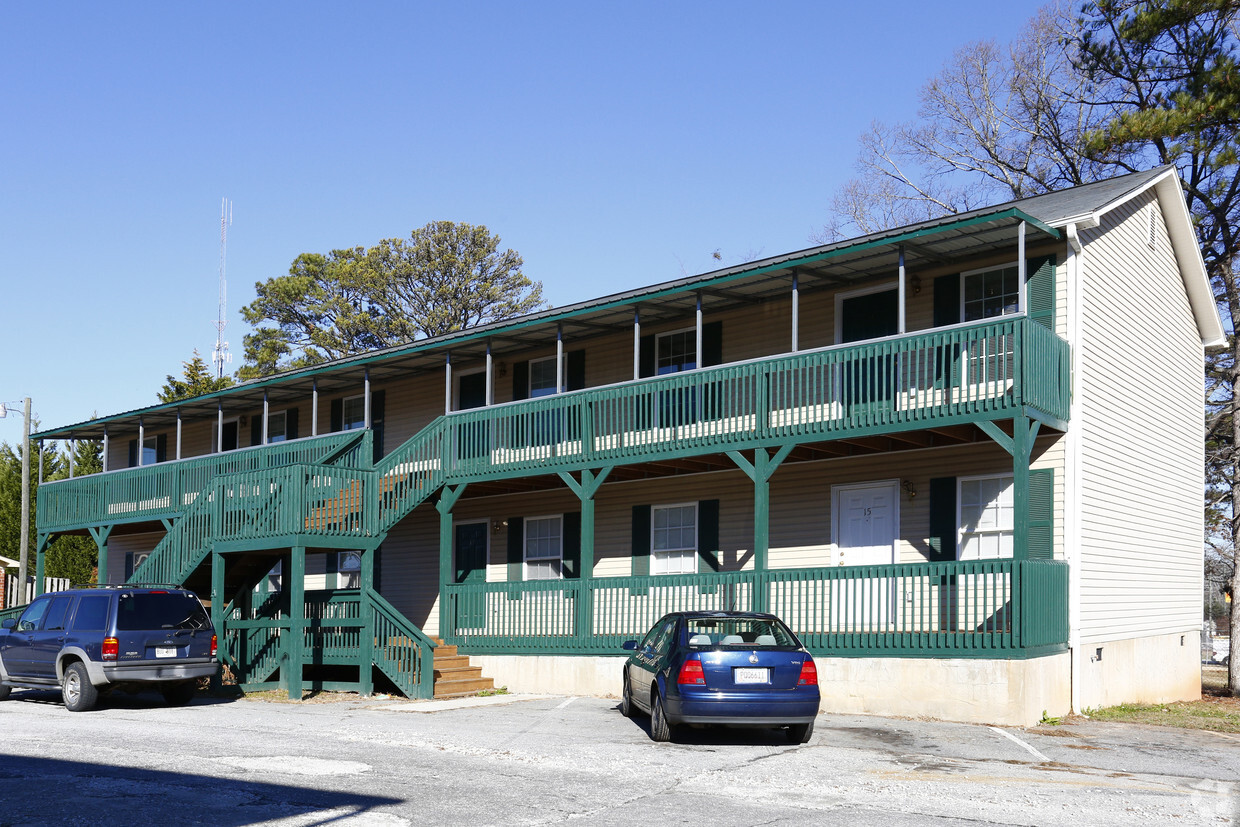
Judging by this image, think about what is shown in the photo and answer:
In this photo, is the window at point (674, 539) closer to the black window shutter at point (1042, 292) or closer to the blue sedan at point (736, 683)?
the black window shutter at point (1042, 292)

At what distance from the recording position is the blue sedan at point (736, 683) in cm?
1261

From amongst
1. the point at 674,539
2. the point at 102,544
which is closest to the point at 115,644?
Result: the point at 674,539

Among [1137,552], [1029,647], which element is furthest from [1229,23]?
[1029,647]

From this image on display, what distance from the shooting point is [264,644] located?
20.1m

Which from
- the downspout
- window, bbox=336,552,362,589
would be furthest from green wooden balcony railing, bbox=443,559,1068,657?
window, bbox=336,552,362,589

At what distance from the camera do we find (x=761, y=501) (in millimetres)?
18328

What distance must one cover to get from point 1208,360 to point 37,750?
97.1 ft

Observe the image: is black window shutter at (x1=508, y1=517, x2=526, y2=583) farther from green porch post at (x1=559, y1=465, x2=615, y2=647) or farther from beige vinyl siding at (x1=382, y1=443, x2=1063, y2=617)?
green porch post at (x1=559, y1=465, x2=615, y2=647)

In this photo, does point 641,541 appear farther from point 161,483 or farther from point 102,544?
point 102,544

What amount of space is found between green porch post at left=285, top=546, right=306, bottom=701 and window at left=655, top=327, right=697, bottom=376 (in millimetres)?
6976

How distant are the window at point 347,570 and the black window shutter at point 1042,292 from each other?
15.6 m

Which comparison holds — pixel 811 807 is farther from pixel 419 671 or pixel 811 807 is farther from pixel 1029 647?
pixel 419 671

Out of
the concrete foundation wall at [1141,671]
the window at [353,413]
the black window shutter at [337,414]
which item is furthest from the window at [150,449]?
the concrete foundation wall at [1141,671]

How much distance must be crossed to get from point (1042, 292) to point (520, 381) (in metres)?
10.4
